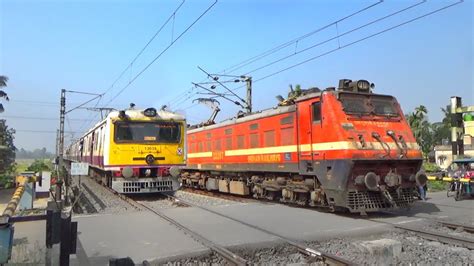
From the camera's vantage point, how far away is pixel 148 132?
638 inches

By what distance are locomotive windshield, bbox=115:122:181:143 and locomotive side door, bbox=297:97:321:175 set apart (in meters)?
5.95

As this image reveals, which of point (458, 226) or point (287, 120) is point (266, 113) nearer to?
point (287, 120)

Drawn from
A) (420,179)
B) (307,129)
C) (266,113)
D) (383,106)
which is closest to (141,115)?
(266,113)

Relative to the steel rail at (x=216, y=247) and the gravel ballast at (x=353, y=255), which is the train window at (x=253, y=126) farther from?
the gravel ballast at (x=353, y=255)

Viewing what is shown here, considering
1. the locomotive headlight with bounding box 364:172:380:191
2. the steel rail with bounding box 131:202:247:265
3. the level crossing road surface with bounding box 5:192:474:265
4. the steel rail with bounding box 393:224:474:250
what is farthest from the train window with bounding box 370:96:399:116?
the steel rail with bounding box 131:202:247:265

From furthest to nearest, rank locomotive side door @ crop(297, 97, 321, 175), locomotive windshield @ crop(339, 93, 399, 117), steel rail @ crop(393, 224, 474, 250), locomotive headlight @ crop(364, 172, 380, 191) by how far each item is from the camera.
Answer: locomotive side door @ crop(297, 97, 321, 175) → locomotive windshield @ crop(339, 93, 399, 117) → locomotive headlight @ crop(364, 172, 380, 191) → steel rail @ crop(393, 224, 474, 250)

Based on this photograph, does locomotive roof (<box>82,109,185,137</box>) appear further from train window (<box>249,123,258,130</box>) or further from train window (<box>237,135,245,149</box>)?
train window (<box>249,123,258,130</box>)

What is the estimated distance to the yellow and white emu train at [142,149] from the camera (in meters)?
15.5

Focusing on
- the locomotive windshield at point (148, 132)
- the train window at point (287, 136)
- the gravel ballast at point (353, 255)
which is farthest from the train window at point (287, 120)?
the gravel ballast at point (353, 255)

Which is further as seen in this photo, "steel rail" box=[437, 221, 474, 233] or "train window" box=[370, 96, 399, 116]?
"train window" box=[370, 96, 399, 116]

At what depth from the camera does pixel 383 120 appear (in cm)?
1182

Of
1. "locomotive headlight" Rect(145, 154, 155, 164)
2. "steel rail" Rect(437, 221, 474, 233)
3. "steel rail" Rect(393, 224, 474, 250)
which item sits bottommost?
"steel rail" Rect(393, 224, 474, 250)

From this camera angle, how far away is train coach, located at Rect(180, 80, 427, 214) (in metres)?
10.7

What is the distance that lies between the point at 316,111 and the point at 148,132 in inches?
280
